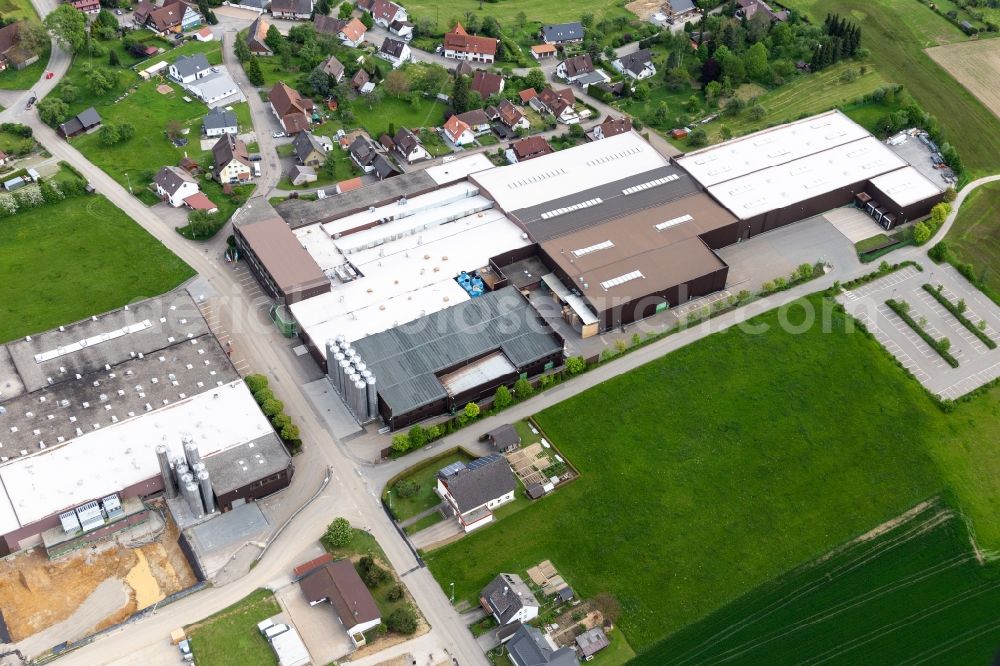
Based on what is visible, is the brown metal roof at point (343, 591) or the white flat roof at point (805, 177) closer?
the brown metal roof at point (343, 591)

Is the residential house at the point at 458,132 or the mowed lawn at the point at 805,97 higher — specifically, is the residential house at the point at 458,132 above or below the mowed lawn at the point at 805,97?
below

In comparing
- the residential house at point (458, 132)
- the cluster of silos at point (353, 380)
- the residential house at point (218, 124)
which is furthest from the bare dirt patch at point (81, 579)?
the residential house at point (458, 132)

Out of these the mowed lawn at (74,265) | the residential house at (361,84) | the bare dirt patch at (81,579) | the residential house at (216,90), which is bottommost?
the bare dirt patch at (81,579)

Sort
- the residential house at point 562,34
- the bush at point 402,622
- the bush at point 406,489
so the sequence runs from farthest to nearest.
Answer: the residential house at point 562,34 < the bush at point 406,489 < the bush at point 402,622

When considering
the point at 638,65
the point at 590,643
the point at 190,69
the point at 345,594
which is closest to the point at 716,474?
the point at 590,643

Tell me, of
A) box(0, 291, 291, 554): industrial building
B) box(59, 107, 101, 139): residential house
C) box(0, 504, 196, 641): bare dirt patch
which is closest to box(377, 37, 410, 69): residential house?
box(59, 107, 101, 139): residential house

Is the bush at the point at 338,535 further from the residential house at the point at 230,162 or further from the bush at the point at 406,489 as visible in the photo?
the residential house at the point at 230,162

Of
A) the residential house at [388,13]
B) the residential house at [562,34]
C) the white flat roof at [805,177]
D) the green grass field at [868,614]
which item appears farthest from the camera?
the residential house at [388,13]

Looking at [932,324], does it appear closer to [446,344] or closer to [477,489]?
[446,344]
